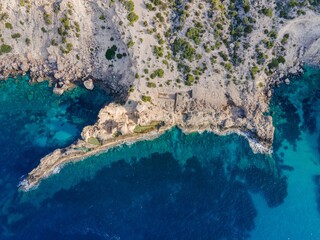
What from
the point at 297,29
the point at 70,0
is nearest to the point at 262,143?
the point at 297,29

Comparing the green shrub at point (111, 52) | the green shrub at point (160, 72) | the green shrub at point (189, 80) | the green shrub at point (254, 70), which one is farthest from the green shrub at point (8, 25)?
the green shrub at point (254, 70)

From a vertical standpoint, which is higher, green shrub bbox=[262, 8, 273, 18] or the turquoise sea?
green shrub bbox=[262, 8, 273, 18]

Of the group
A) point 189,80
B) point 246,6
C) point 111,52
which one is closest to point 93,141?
point 111,52

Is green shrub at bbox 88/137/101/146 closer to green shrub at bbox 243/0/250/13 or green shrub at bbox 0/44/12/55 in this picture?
green shrub at bbox 0/44/12/55

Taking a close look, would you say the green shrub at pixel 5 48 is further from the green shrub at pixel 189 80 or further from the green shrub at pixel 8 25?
the green shrub at pixel 189 80

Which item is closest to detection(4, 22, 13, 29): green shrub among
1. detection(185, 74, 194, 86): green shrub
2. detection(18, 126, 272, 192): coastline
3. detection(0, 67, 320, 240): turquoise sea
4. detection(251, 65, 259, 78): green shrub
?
detection(0, 67, 320, 240): turquoise sea
